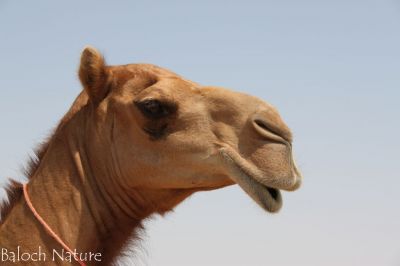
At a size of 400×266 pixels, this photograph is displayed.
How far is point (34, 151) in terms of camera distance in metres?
5.37

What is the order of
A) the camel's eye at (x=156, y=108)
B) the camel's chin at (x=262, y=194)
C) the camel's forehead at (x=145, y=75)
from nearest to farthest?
the camel's chin at (x=262, y=194) < the camel's eye at (x=156, y=108) < the camel's forehead at (x=145, y=75)

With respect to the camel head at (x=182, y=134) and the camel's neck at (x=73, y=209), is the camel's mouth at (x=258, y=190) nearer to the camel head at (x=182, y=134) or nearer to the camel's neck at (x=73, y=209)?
the camel head at (x=182, y=134)

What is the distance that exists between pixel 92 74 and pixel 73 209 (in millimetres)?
1168

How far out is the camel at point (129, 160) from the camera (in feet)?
14.9

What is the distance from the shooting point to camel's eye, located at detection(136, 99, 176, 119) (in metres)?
4.84

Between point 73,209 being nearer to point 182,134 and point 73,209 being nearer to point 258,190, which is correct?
point 182,134

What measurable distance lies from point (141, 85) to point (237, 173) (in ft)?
4.07

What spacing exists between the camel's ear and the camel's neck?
30 centimetres

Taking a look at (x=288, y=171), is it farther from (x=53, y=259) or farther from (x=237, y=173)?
(x=53, y=259)

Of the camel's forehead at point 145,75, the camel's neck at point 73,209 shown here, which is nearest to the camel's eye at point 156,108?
the camel's forehead at point 145,75

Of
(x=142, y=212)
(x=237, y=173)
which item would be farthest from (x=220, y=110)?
(x=142, y=212)

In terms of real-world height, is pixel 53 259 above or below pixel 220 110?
below

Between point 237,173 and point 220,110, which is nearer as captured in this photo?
point 237,173

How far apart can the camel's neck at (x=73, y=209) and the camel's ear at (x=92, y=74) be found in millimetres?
296
